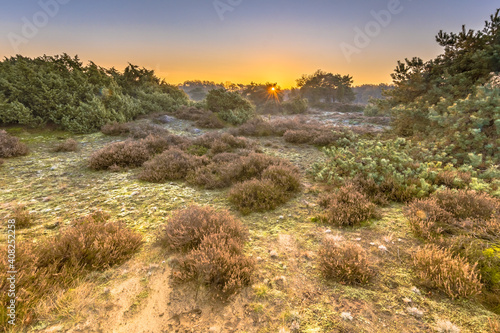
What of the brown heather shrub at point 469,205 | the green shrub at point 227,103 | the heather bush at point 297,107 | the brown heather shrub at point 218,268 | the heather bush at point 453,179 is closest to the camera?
the brown heather shrub at point 218,268

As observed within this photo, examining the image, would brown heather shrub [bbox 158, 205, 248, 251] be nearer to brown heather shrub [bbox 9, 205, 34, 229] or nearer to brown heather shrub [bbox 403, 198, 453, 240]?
brown heather shrub [bbox 9, 205, 34, 229]

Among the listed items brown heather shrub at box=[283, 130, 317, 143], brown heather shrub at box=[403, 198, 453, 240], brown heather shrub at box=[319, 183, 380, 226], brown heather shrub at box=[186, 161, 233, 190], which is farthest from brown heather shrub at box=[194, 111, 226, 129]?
brown heather shrub at box=[403, 198, 453, 240]

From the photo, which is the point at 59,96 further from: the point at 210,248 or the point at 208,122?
the point at 210,248

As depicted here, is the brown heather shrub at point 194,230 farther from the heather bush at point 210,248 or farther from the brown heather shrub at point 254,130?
the brown heather shrub at point 254,130

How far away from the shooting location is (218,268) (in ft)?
9.89

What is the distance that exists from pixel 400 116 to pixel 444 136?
395 cm

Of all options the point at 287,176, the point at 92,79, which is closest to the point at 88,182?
the point at 287,176

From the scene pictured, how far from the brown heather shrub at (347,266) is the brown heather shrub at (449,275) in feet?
2.30

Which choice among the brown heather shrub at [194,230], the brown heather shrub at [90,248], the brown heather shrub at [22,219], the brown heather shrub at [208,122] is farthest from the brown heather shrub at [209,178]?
the brown heather shrub at [208,122]

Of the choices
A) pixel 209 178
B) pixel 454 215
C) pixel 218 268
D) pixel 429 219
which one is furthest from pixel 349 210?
pixel 209 178

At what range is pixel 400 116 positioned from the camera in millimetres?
12422

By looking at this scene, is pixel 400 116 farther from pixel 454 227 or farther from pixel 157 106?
pixel 157 106

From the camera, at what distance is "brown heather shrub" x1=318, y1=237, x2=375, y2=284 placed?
3062 mm

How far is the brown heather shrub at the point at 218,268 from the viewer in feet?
9.68
